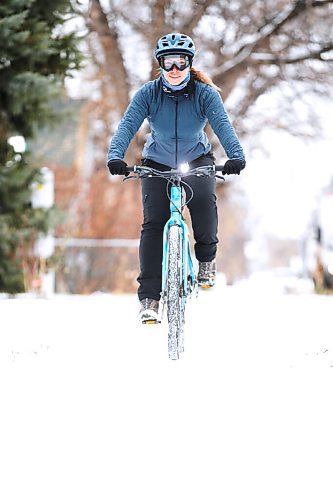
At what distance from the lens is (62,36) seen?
1227cm

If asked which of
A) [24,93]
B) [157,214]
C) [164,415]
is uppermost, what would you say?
[24,93]

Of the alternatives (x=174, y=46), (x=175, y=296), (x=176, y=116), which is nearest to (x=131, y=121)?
(x=176, y=116)

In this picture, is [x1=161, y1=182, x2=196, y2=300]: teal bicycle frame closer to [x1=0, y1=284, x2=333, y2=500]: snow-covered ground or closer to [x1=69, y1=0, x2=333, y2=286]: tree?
[x1=0, y1=284, x2=333, y2=500]: snow-covered ground

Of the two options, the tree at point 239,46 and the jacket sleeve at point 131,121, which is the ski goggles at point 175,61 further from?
the tree at point 239,46

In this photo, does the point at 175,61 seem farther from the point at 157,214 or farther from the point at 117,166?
the point at 157,214

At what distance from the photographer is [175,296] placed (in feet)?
18.7

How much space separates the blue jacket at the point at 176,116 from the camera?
5961mm

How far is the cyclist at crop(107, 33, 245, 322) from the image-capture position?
5812mm

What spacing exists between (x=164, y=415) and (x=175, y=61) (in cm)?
259

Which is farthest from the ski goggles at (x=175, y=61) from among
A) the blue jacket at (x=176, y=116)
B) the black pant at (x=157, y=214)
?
the black pant at (x=157, y=214)

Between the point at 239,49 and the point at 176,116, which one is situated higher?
the point at 239,49

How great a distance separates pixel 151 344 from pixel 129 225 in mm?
16138

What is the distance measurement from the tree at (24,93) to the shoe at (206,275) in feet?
17.8

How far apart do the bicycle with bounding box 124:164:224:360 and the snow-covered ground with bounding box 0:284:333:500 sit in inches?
9.3
